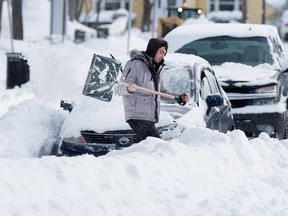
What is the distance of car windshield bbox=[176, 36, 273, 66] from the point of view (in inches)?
554

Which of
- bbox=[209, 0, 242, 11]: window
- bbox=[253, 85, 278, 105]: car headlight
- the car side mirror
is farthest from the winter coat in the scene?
bbox=[209, 0, 242, 11]: window

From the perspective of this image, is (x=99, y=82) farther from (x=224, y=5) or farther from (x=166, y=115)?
(x=224, y=5)

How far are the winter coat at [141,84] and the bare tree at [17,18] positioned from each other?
76.7ft

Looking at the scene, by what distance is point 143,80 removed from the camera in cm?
870

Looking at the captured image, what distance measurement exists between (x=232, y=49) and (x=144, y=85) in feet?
18.7

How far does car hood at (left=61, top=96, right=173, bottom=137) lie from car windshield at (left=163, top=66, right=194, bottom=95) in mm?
760

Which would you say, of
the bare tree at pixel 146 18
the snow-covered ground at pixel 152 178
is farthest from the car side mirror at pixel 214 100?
the bare tree at pixel 146 18

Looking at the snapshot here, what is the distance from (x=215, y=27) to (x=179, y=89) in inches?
178

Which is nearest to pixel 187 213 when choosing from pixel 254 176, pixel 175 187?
pixel 175 187

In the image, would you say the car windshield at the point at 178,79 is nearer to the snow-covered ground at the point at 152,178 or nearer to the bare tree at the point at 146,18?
the snow-covered ground at the point at 152,178

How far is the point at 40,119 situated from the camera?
36.1 ft

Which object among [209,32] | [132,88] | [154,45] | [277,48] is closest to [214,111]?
[154,45]

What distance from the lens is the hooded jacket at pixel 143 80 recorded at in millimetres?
8672

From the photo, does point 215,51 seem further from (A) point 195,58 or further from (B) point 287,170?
(B) point 287,170
